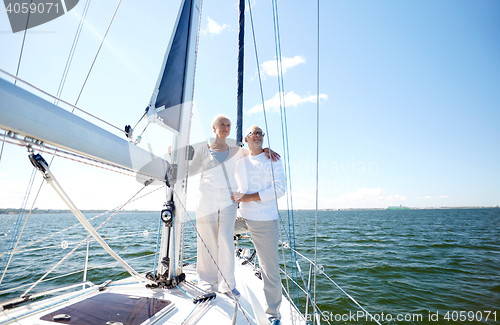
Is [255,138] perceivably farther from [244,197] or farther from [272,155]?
[244,197]

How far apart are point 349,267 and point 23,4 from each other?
794 cm

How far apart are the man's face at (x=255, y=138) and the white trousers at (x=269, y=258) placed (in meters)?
0.67

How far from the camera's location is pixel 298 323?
1.93 meters

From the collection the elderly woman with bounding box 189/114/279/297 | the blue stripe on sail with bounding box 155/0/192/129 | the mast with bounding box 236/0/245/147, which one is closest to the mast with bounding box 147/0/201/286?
the blue stripe on sail with bounding box 155/0/192/129

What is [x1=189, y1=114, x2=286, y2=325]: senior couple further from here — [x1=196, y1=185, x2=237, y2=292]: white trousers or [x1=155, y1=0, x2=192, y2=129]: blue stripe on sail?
[x1=155, y1=0, x2=192, y2=129]: blue stripe on sail

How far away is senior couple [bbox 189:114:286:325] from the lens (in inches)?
73.2

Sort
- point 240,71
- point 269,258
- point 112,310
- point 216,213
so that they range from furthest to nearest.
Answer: point 240,71, point 216,213, point 269,258, point 112,310

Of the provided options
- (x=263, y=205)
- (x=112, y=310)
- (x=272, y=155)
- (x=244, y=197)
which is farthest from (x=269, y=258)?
(x=112, y=310)

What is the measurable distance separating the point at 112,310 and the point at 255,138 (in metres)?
1.61

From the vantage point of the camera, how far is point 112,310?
1432 mm

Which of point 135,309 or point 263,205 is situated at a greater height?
point 263,205

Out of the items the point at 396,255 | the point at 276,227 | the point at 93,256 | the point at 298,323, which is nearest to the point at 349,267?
the point at 396,255

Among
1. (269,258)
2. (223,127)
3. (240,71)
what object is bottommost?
(269,258)

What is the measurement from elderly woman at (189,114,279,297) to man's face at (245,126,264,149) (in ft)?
0.75
